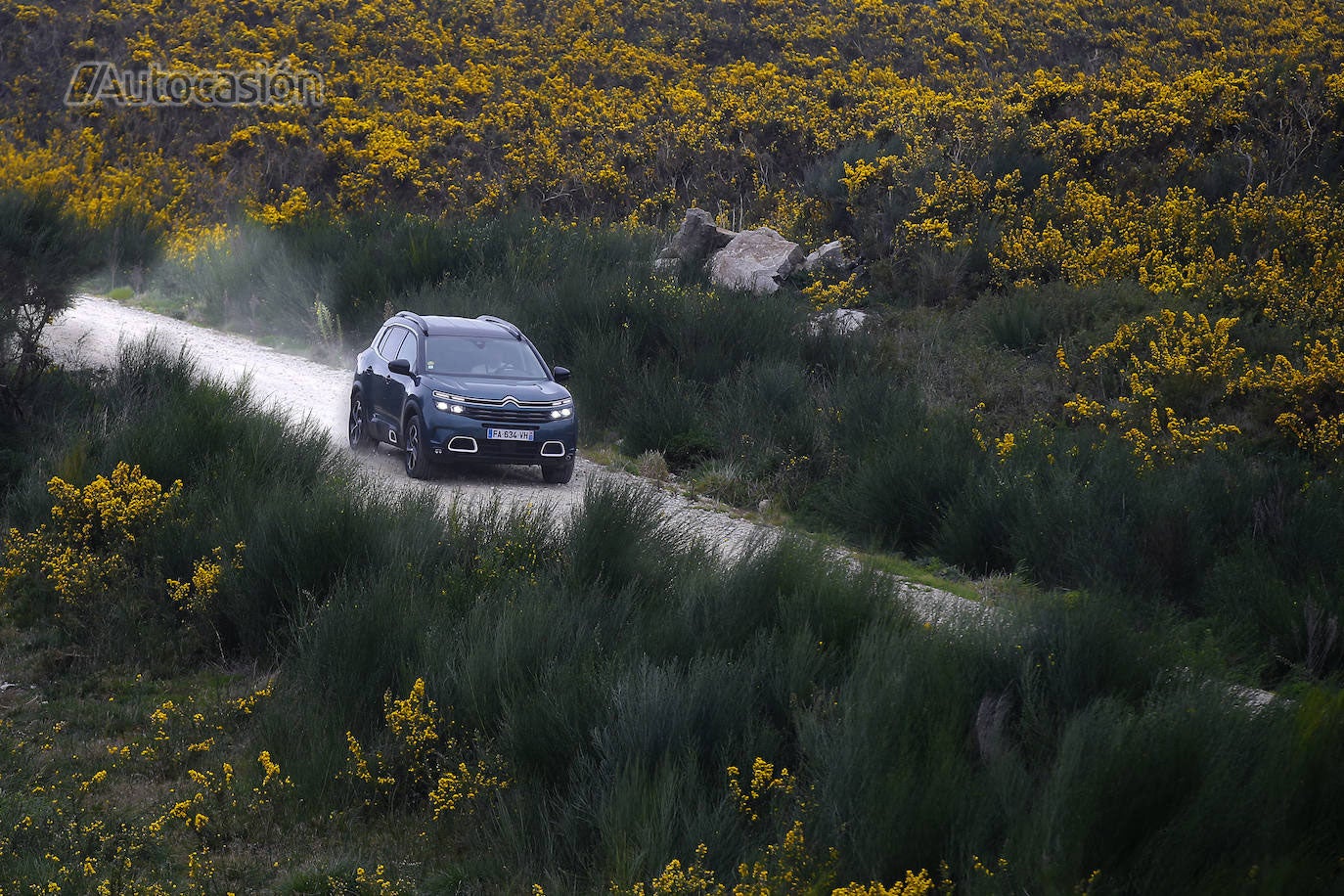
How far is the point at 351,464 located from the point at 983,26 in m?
33.4

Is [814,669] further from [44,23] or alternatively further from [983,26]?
[44,23]

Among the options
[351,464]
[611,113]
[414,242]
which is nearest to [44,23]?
[611,113]

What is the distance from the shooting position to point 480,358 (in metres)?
13.2

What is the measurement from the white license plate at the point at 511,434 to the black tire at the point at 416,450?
0.65 m

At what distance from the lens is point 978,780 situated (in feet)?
15.8

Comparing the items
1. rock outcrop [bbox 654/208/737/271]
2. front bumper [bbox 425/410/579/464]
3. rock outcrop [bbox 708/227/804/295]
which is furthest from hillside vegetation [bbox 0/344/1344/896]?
rock outcrop [bbox 654/208/737/271]

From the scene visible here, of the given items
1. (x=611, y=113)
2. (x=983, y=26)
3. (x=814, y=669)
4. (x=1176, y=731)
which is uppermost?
(x=983, y=26)

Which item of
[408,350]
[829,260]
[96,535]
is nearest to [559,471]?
[408,350]

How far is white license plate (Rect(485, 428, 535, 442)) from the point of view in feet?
40.9

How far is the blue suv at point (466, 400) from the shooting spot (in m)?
12.5

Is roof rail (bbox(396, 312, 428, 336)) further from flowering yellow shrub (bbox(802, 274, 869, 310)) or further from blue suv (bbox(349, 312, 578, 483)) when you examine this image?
flowering yellow shrub (bbox(802, 274, 869, 310))

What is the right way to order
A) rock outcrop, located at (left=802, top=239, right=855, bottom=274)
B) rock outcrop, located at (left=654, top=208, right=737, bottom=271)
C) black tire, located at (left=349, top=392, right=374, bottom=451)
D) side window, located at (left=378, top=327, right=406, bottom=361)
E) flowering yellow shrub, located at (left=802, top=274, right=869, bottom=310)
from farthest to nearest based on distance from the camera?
rock outcrop, located at (left=654, top=208, right=737, bottom=271) < rock outcrop, located at (left=802, top=239, right=855, bottom=274) < flowering yellow shrub, located at (left=802, top=274, right=869, bottom=310) < black tire, located at (left=349, top=392, right=374, bottom=451) < side window, located at (left=378, top=327, right=406, bottom=361)

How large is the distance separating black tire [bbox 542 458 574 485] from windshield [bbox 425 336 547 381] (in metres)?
0.99

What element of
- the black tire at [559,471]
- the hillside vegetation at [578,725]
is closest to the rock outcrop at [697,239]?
the black tire at [559,471]
